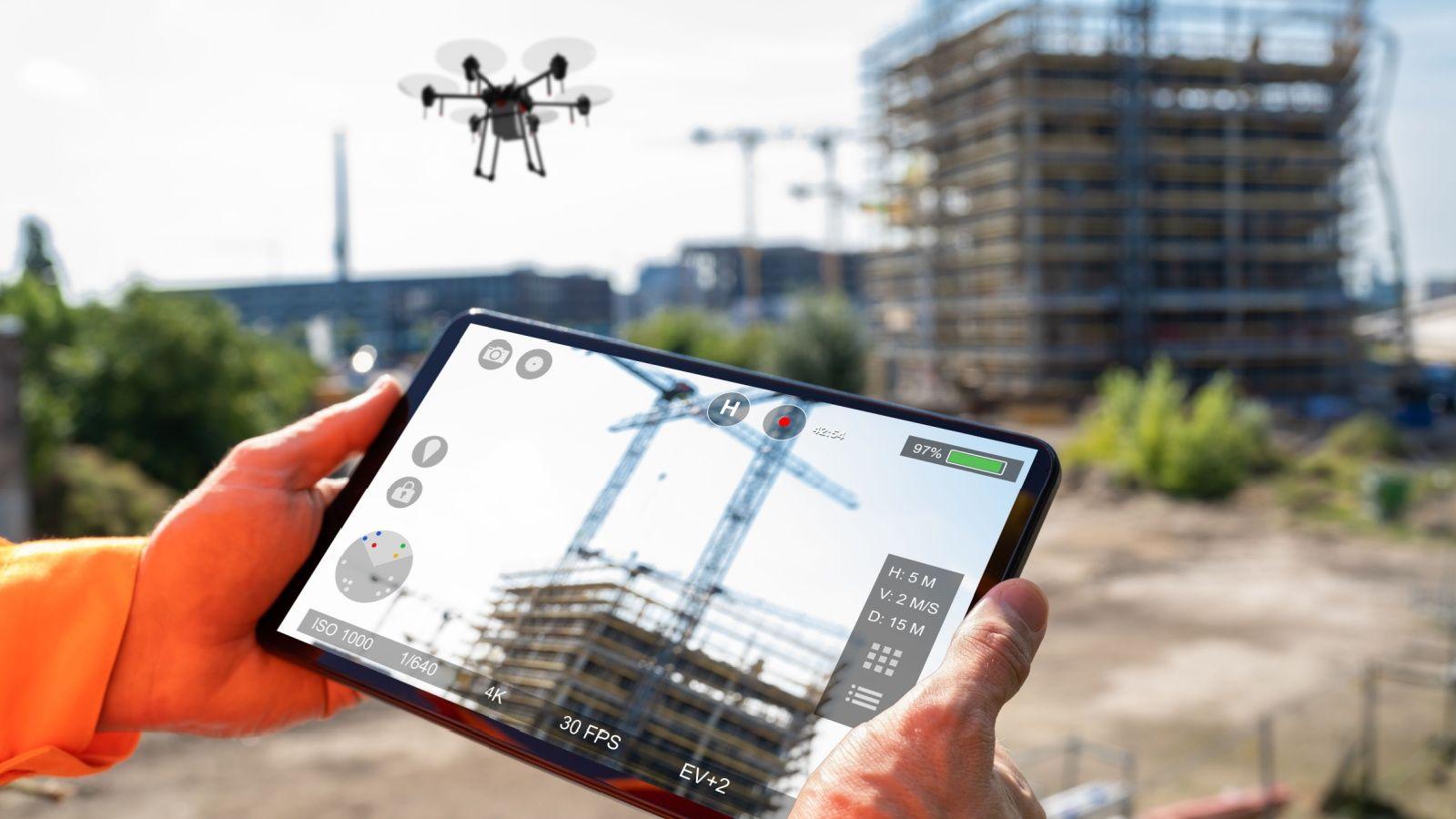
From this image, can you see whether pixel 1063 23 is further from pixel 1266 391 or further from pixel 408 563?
pixel 408 563

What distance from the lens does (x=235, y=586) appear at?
1321 mm

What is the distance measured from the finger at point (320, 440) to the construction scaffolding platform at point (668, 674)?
0.35 metres

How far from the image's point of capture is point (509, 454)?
123cm

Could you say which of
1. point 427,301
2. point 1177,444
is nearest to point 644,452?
point 427,301

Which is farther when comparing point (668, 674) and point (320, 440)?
point (320, 440)

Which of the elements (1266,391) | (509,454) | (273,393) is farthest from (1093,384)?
(509,454)

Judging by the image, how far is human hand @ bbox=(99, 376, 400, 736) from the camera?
4.21ft

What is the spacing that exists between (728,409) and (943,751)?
453mm

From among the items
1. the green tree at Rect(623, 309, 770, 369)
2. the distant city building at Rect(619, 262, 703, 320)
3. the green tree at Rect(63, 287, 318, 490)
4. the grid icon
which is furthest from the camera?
the green tree at Rect(623, 309, 770, 369)

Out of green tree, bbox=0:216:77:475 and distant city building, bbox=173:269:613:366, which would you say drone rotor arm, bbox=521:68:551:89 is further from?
green tree, bbox=0:216:77:475

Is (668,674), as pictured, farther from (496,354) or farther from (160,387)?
(160,387)

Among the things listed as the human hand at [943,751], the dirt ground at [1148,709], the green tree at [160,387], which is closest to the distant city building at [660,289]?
the human hand at [943,751]

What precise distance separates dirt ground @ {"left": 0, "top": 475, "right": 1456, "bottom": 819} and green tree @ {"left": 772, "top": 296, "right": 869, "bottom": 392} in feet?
15.6

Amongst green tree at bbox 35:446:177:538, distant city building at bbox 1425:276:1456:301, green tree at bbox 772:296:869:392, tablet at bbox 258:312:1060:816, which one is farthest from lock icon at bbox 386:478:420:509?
distant city building at bbox 1425:276:1456:301
